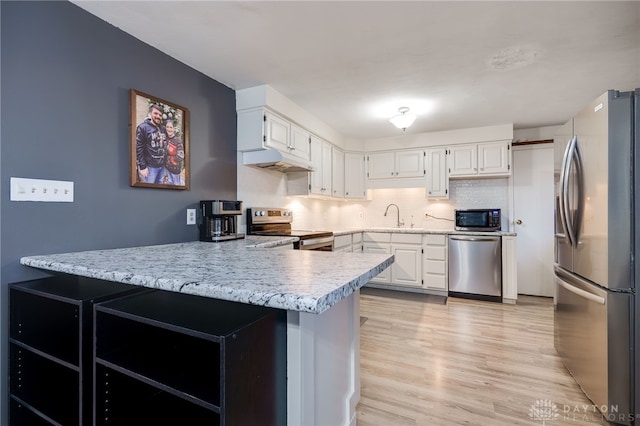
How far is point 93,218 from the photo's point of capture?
1721 mm

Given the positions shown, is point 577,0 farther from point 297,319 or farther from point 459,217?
point 459,217

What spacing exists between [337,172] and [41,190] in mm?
3313

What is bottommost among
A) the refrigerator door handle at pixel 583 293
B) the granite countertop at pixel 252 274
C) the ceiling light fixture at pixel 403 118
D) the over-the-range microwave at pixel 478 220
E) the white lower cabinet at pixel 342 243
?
the refrigerator door handle at pixel 583 293

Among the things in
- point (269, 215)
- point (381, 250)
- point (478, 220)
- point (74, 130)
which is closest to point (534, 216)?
point (478, 220)

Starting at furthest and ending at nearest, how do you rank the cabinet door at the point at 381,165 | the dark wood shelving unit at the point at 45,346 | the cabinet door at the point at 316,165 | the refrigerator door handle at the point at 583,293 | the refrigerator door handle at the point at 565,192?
the cabinet door at the point at 381,165 → the cabinet door at the point at 316,165 → the refrigerator door handle at the point at 565,192 → the refrigerator door handle at the point at 583,293 → the dark wood shelving unit at the point at 45,346

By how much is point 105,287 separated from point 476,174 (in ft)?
13.7

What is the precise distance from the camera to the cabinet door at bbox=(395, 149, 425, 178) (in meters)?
4.33

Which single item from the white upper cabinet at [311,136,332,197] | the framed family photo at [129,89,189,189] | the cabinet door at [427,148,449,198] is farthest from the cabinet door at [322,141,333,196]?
the framed family photo at [129,89,189,189]

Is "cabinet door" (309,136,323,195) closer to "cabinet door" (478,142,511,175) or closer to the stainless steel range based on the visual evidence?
the stainless steel range

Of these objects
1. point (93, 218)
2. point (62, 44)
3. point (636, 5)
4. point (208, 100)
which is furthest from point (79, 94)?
point (636, 5)

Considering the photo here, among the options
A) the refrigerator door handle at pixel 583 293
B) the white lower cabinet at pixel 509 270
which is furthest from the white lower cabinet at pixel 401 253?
the refrigerator door handle at pixel 583 293

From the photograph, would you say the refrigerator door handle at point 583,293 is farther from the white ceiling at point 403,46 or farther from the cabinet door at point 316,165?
the cabinet door at point 316,165

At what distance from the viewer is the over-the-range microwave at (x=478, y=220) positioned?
12.8 ft

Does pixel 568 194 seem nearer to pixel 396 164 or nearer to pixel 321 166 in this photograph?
pixel 321 166
